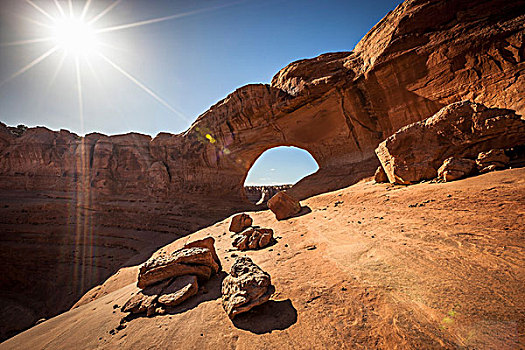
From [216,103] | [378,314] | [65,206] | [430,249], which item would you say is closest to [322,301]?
[378,314]

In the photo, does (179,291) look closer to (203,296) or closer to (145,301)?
(203,296)

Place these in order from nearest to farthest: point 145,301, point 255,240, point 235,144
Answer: point 145,301
point 255,240
point 235,144

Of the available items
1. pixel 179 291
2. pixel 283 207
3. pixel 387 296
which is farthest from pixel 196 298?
pixel 283 207

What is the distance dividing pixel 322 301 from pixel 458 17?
14083 mm

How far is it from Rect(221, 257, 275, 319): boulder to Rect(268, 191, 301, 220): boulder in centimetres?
513

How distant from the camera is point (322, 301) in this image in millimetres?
2330

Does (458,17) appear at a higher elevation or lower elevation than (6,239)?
higher

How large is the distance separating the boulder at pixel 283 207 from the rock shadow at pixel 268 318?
5489mm

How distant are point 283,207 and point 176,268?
529 cm

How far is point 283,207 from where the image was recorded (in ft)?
26.6

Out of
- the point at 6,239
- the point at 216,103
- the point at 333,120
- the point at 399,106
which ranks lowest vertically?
the point at 6,239

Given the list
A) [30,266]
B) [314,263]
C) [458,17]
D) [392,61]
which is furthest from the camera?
[30,266]

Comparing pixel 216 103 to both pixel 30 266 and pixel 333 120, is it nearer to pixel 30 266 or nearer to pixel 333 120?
pixel 333 120

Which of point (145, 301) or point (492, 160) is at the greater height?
point (492, 160)
